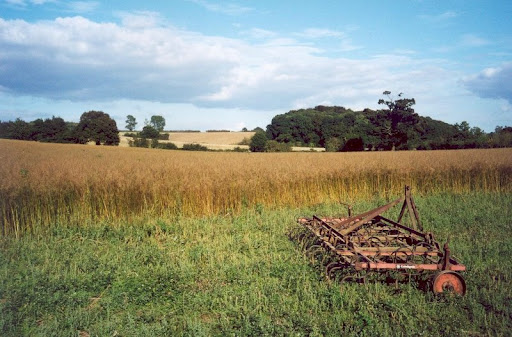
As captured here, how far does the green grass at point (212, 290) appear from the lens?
4273 mm

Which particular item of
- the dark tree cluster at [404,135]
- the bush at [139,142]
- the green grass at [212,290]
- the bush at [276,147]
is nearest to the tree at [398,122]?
the dark tree cluster at [404,135]

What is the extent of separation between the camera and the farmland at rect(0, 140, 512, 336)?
439cm

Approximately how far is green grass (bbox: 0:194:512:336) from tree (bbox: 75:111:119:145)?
4986cm

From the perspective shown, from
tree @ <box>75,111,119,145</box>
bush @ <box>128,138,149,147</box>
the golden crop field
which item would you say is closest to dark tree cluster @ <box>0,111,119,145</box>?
tree @ <box>75,111,119,145</box>

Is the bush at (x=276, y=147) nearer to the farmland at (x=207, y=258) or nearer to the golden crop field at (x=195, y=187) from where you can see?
the golden crop field at (x=195, y=187)

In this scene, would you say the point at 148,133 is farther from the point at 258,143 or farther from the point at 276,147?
the point at 276,147

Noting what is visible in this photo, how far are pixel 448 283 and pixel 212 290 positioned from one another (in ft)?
11.8

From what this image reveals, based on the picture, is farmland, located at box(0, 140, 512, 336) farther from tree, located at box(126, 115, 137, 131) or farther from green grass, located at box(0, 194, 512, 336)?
tree, located at box(126, 115, 137, 131)

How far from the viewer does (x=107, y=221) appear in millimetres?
9062

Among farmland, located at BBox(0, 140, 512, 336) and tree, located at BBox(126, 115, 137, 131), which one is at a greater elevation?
tree, located at BBox(126, 115, 137, 131)

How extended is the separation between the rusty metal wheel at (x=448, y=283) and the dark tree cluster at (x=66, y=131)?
56281 millimetres

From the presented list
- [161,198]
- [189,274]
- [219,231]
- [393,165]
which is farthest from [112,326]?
[393,165]

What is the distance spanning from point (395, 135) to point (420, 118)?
229 inches

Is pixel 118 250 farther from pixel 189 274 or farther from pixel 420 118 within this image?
pixel 420 118
